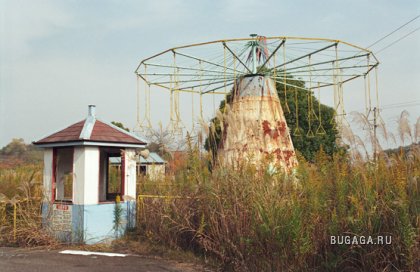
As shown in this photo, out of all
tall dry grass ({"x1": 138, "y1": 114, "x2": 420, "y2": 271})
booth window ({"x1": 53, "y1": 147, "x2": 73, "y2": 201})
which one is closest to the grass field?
tall dry grass ({"x1": 138, "y1": 114, "x2": 420, "y2": 271})

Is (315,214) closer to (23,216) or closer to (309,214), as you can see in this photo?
(309,214)

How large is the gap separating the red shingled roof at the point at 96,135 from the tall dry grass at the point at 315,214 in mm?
3472

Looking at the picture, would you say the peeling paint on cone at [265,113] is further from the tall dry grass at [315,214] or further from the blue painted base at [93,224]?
the tall dry grass at [315,214]

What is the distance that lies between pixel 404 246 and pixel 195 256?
3.89m

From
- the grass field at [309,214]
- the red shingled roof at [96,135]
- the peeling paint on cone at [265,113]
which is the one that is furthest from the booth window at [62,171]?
the peeling paint on cone at [265,113]

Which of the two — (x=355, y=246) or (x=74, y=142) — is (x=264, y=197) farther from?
(x=74, y=142)

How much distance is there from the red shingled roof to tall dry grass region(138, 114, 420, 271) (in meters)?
3.47

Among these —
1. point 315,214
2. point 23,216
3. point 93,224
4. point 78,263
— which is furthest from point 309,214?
point 23,216

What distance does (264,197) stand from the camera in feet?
22.1

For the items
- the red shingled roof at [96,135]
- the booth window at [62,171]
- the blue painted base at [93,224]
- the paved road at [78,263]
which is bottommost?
the paved road at [78,263]

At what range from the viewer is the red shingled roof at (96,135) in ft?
33.8

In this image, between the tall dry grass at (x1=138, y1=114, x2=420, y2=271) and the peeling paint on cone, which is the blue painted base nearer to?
the tall dry grass at (x1=138, y1=114, x2=420, y2=271)

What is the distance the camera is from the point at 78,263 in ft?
26.8

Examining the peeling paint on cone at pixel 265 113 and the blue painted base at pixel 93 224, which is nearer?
the blue painted base at pixel 93 224
